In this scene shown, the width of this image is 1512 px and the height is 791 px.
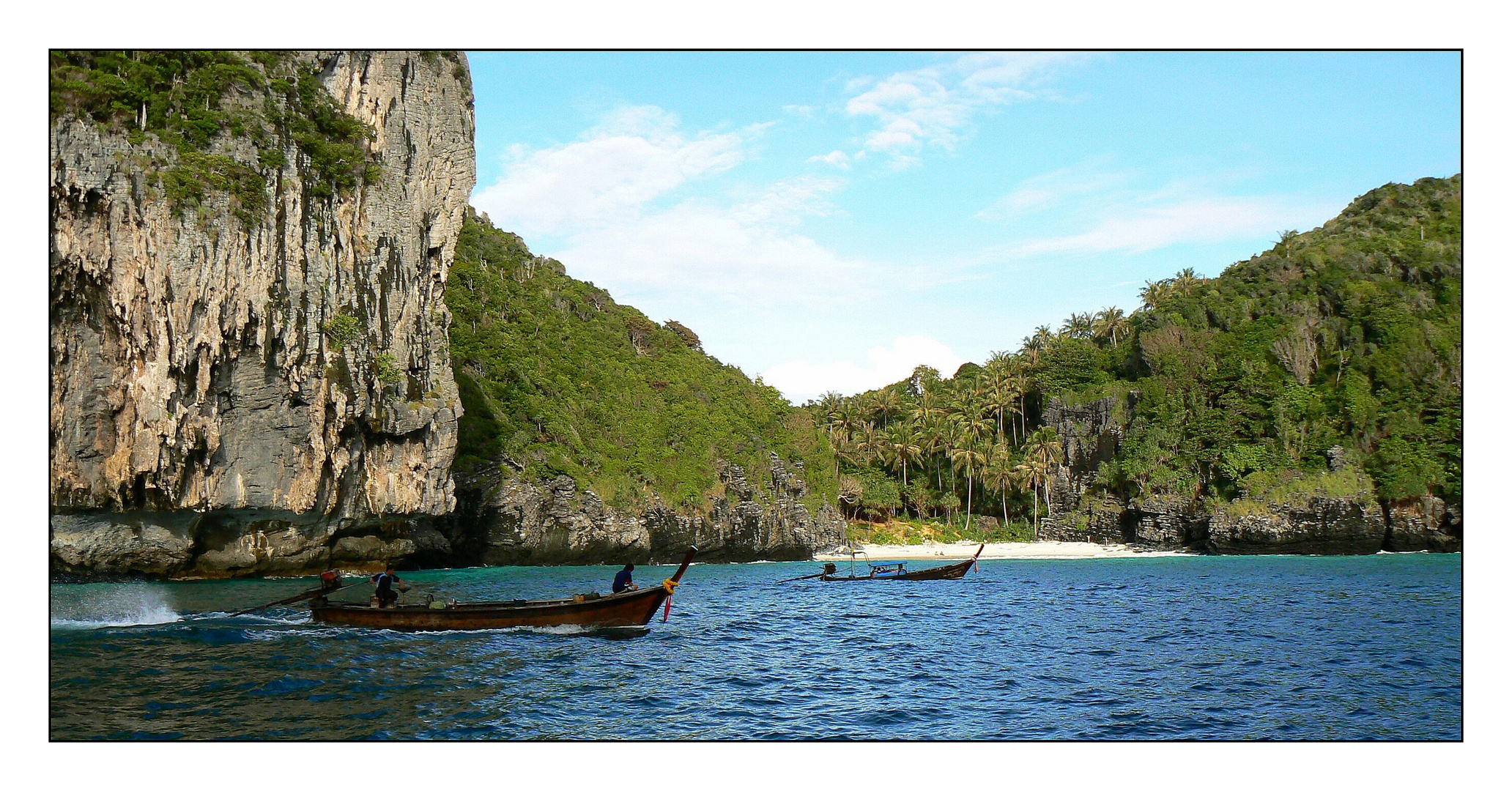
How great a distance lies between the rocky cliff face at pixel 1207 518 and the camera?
198 feet

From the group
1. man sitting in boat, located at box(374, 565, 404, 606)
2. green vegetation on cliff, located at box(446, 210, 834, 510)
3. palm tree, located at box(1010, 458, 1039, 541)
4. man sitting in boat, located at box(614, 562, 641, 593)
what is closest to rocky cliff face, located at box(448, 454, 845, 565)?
green vegetation on cliff, located at box(446, 210, 834, 510)

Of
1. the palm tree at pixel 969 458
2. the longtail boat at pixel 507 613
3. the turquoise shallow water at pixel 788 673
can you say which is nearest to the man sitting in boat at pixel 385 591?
the longtail boat at pixel 507 613

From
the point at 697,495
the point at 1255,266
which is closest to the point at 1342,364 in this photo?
the point at 1255,266

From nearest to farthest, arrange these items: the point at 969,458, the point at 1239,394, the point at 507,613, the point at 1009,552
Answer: the point at 507,613 < the point at 1009,552 < the point at 1239,394 < the point at 969,458

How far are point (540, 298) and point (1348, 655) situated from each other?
Answer: 6307 cm

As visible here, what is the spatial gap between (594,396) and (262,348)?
35343mm

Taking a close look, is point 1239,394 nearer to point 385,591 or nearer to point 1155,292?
point 1155,292

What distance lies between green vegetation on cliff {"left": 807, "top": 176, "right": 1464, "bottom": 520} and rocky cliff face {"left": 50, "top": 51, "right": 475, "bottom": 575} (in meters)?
48.0

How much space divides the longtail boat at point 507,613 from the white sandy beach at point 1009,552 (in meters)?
46.0

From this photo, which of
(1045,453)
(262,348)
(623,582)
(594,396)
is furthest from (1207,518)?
(262,348)

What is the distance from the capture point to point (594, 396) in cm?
6762

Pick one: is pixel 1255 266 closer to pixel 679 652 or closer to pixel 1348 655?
pixel 1348 655

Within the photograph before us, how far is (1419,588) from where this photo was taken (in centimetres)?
3469

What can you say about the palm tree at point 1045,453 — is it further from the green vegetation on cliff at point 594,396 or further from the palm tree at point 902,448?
the green vegetation on cliff at point 594,396
